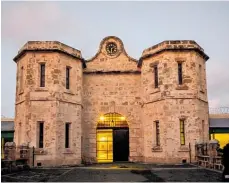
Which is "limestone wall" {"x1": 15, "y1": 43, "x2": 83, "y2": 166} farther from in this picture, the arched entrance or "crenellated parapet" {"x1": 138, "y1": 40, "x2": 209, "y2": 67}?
"crenellated parapet" {"x1": 138, "y1": 40, "x2": 209, "y2": 67}

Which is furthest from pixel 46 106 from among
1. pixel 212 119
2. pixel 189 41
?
pixel 212 119

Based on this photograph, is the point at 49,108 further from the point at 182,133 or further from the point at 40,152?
the point at 182,133

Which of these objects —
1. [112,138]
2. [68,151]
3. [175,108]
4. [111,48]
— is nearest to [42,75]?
[68,151]

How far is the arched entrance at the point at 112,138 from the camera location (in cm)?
2291

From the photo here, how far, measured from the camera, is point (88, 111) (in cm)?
2302

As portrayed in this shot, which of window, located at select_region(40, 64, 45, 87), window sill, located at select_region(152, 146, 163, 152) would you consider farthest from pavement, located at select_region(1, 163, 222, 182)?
window, located at select_region(40, 64, 45, 87)

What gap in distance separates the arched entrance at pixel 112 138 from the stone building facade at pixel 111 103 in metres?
0.07

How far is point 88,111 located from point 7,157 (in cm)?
791

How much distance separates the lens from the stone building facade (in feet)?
63.4

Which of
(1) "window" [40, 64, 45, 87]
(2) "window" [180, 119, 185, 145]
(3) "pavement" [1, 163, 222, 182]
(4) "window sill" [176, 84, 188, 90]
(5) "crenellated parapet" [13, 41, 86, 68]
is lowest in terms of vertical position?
(3) "pavement" [1, 163, 222, 182]

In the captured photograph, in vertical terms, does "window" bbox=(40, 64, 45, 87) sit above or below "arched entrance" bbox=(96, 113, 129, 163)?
above

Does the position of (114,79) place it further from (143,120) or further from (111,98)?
(143,120)

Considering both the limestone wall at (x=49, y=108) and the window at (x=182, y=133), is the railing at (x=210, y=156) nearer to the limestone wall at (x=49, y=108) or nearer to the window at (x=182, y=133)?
the window at (x=182, y=133)

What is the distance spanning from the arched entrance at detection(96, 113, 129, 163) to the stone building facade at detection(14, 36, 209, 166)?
72 millimetres
